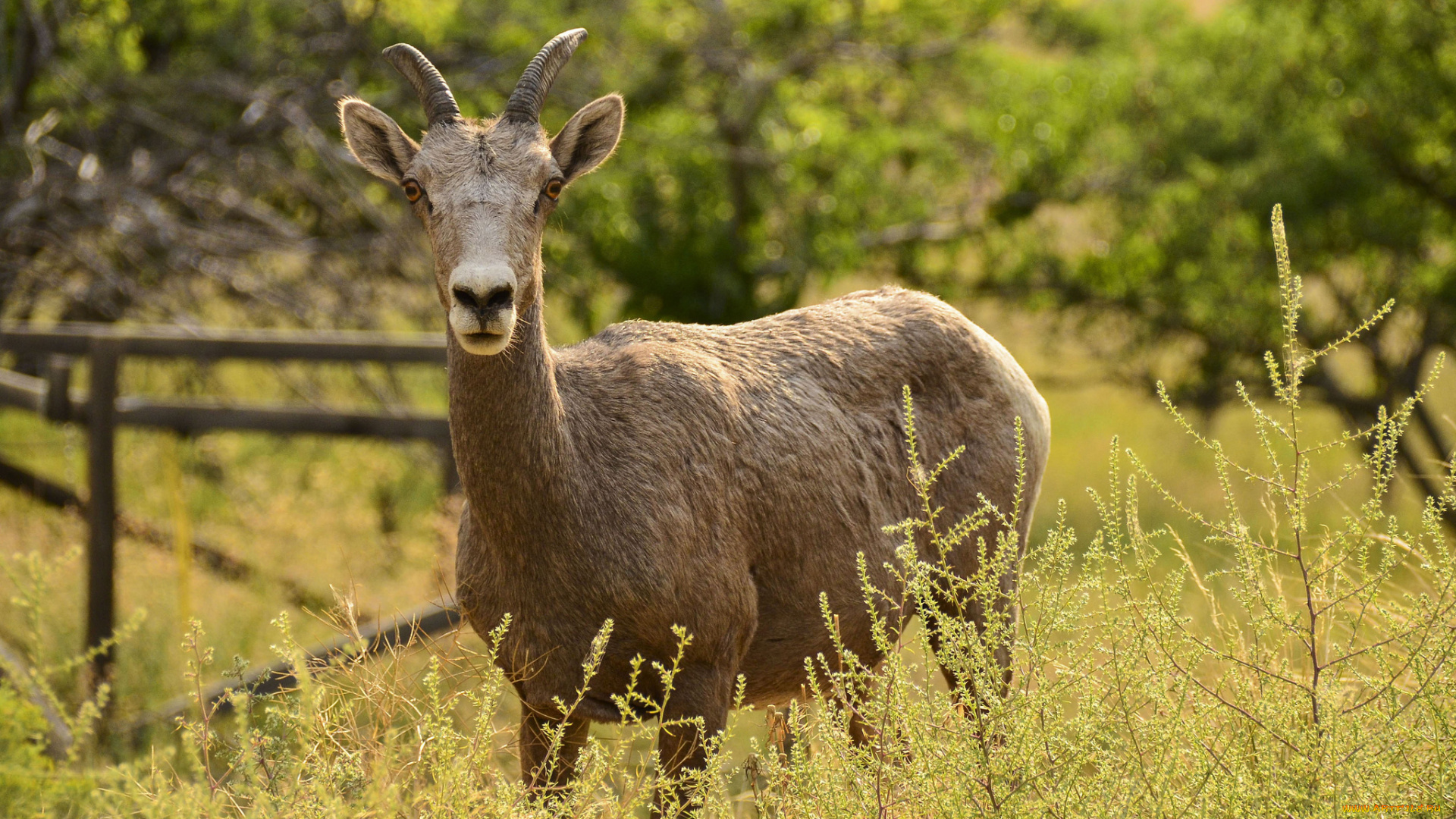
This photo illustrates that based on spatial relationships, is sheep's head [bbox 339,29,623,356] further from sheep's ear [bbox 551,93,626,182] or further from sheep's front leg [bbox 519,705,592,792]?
sheep's front leg [bbox 519,705,592,792]

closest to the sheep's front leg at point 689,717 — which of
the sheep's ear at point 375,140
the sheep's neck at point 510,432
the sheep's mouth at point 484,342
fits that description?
the sheep's neck at point 510,432

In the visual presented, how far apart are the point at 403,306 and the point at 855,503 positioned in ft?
20.9

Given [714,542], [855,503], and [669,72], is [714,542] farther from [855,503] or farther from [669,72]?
[669,72]

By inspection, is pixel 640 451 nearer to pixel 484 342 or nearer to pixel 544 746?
pixel 484 342

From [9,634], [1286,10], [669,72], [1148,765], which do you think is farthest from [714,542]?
[1286,10]

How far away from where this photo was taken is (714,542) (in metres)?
3.43

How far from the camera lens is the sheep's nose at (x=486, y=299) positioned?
2898mm

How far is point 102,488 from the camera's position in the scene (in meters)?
6.49

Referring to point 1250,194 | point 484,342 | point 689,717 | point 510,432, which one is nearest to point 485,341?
point 484,342

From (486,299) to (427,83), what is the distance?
1005 mm

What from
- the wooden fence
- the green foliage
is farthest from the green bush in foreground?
the green foliage

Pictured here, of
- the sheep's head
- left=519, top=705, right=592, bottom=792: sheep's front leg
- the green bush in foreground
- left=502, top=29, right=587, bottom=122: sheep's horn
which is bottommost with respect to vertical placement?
left=519, top=705, right=592, bottom=792: sheep's front leg

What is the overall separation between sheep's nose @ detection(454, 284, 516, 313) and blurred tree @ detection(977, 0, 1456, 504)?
9.72 meters

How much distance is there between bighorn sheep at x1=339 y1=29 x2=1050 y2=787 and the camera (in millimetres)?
3232
